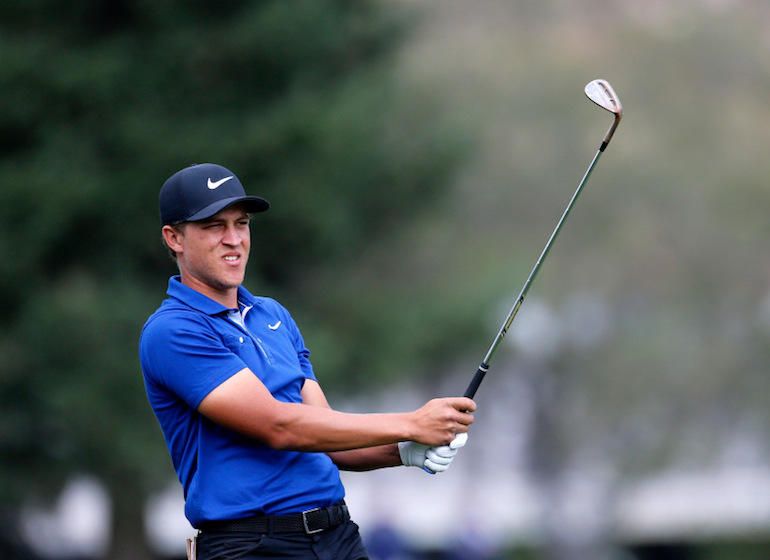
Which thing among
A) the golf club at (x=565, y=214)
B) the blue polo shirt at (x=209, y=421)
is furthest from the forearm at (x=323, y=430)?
the golf club at (x=565, y=214)

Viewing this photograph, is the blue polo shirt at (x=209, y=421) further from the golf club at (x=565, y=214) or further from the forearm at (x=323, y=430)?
the golf club at (x=565, y=214)

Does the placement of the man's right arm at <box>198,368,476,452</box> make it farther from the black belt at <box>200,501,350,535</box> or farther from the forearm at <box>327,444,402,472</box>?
the forearm at <box>327,444,402,472</box>

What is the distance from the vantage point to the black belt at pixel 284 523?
3.61 m

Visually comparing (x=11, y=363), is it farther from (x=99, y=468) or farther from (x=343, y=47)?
(x=343, y=47)

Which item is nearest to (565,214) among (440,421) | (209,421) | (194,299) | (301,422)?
(440,421)

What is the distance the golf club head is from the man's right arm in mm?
1250

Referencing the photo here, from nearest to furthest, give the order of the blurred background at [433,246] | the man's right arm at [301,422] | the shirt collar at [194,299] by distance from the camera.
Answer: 1. the man's right arm at [301,422]
2. the shirt collar at [194,299]
3. the blurred background at [433,246]

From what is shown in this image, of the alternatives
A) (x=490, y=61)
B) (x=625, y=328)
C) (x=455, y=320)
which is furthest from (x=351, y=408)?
(x=490, y=61)

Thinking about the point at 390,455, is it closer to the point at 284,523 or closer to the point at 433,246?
the point at 284,523

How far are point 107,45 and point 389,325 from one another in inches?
205

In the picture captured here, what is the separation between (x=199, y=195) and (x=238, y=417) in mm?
779

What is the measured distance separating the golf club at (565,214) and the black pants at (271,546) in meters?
0.69

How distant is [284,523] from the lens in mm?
3643

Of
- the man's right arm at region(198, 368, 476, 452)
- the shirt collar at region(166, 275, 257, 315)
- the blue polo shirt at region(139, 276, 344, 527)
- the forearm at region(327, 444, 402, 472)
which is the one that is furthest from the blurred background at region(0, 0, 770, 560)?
the man's right arm at region(198, 368, 476, 452)
